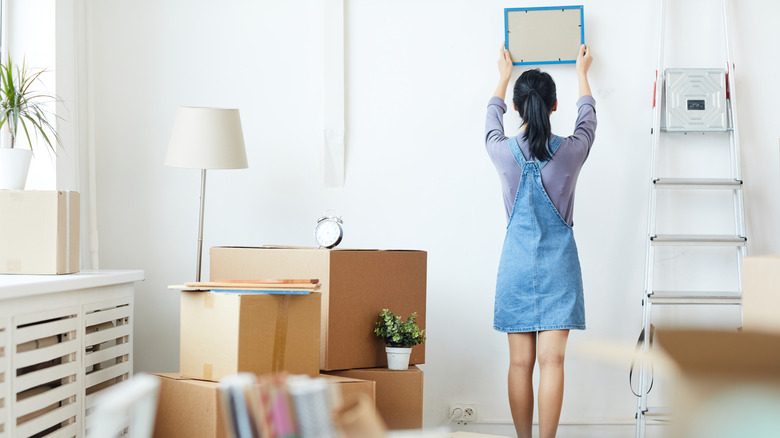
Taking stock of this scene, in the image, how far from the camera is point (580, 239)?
3.59m

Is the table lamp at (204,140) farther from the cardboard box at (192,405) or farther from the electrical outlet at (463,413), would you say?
the electrical outlet at (463,413)

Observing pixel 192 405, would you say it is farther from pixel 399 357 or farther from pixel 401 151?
pixel 401 151

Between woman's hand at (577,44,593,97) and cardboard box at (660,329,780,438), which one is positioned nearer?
cardboard box at (660,329,780,438)

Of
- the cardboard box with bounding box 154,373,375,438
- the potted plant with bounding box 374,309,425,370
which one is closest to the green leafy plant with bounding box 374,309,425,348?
the potted plant with bounding box 374,309,425,370

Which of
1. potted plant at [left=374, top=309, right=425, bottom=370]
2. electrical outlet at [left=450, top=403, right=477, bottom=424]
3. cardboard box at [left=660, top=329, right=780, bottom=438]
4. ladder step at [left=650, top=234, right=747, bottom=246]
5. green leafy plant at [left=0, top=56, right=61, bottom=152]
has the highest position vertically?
green leafy plant at [left=0, top=56, right=61, bottom=152]

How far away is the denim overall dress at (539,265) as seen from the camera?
2.93m

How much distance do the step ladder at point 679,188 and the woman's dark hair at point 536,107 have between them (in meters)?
0.76

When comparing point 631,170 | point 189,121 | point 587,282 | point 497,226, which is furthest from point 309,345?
point 631,170

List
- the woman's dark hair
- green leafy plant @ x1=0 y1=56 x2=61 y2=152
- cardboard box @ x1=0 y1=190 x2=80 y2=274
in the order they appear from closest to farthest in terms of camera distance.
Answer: cardboard box @ x1=0 y1=190 x2=80 y2=274, green leafy plant @ x1=0 y1=56 x2=61 y2=152, the woman's dark hair

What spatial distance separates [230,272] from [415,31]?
1491 millimetres

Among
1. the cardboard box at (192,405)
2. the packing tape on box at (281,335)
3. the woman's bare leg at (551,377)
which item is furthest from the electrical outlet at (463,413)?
the packing tape on box at (281,335)

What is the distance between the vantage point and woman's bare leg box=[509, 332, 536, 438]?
9.98ft

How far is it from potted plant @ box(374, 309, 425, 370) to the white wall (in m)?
0.83

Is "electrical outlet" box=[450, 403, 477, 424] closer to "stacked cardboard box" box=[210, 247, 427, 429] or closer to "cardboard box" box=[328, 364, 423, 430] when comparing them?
"stacked cardboard box" box=[210, 247, 427, 429]
